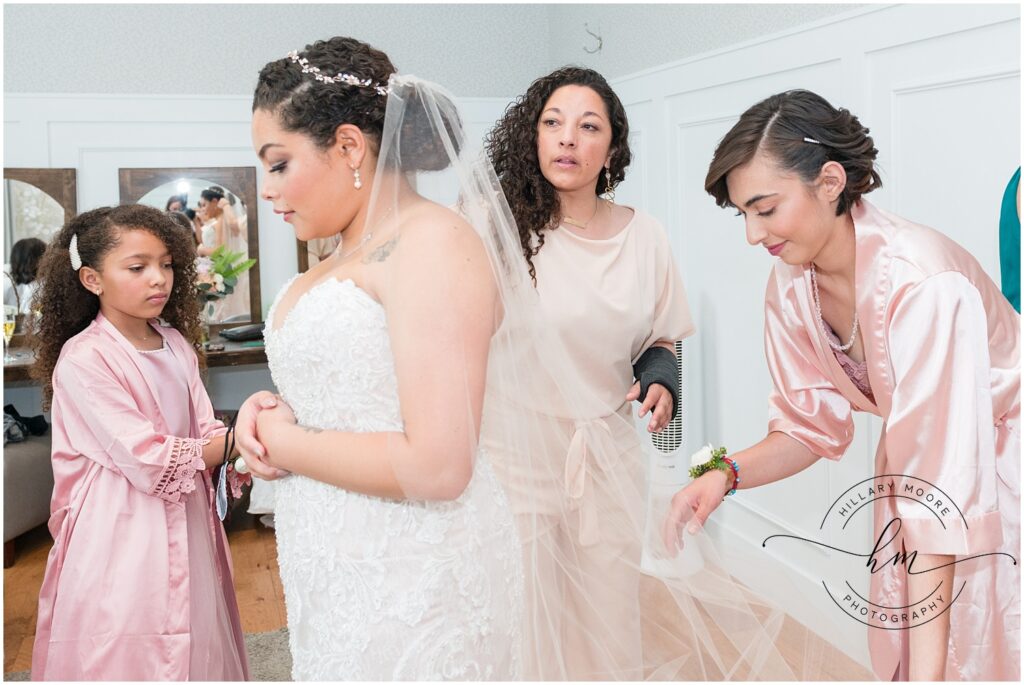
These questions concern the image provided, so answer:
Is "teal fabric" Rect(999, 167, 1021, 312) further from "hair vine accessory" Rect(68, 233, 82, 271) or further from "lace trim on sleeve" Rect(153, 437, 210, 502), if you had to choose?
"hair vine accessory" Rect(68, 233, 82, 271)

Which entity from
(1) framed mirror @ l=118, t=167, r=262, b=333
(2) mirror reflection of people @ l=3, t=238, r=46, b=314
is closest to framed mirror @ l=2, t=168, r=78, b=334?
(2) mirror reflection of people @ l=3, t=238, r=46, b=314

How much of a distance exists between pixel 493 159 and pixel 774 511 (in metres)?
1.91

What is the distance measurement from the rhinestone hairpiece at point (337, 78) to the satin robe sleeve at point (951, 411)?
0.88 meters

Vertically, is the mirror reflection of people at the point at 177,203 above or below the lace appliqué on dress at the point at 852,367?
above

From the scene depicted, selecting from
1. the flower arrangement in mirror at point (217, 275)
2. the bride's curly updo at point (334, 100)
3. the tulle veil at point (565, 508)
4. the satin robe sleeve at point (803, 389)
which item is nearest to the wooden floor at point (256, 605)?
the tulle veil at point (565, 508)

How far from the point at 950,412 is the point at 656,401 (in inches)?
31.1

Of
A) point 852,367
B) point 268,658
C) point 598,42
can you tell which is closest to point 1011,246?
point 852,367

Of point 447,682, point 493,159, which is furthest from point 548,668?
point 493,159

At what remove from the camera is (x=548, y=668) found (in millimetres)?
1398

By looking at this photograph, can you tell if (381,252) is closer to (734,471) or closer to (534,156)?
(734,471)

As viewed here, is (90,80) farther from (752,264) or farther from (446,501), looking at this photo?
(446,501)

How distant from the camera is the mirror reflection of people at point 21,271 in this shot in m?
4.47

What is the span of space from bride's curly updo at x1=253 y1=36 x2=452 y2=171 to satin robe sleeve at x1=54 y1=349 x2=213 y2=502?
3.31 feet

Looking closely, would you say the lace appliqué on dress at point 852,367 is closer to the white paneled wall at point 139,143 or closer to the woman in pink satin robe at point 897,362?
the woman in pink satin robe at point 897,362
